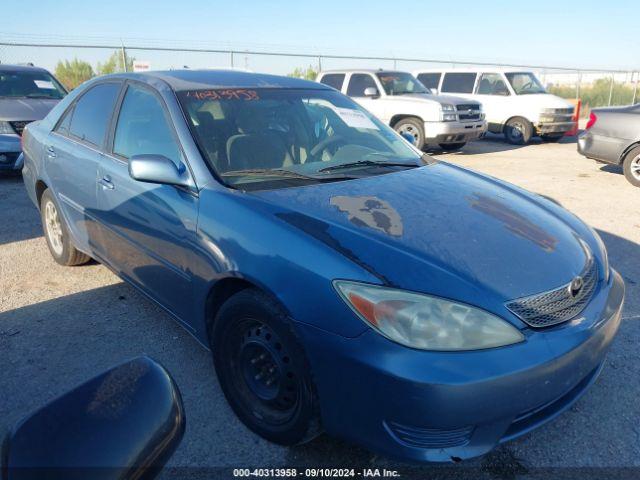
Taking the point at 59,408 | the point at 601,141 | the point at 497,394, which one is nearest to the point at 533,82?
the point at 601,141

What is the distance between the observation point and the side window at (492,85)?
13.6 m

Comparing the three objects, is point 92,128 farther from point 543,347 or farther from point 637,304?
point 637,304

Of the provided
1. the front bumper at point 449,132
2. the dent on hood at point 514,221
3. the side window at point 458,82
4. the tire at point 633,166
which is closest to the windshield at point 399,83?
the front bumper at point 449,132

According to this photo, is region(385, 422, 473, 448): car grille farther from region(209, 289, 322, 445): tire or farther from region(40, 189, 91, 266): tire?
region(40, 189, 91, 266): tire

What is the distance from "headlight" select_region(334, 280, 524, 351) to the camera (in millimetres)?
1884

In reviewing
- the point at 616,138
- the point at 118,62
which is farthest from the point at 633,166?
the point at 118,62

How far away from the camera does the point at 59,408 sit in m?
0.97

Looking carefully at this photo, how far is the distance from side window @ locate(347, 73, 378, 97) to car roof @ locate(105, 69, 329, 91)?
28.2ft

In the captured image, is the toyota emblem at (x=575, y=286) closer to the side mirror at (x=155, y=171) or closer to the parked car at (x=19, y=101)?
the side mirror at (x=155, y=171)

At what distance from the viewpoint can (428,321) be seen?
74.8 inches

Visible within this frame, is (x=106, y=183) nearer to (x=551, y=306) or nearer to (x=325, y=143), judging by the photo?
(x=325, y=143)

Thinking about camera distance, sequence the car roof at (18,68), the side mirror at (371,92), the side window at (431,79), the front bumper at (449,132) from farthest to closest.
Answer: the side window at (431,79) < the side mirror at (371,92) < the front bumper at (449,132) < the car roof at (18,68)

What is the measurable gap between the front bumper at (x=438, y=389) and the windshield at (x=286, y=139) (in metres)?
1.11

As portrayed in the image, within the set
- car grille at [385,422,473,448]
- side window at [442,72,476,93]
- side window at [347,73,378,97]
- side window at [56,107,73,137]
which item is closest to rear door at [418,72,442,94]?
side window at [442,72,476,93]
